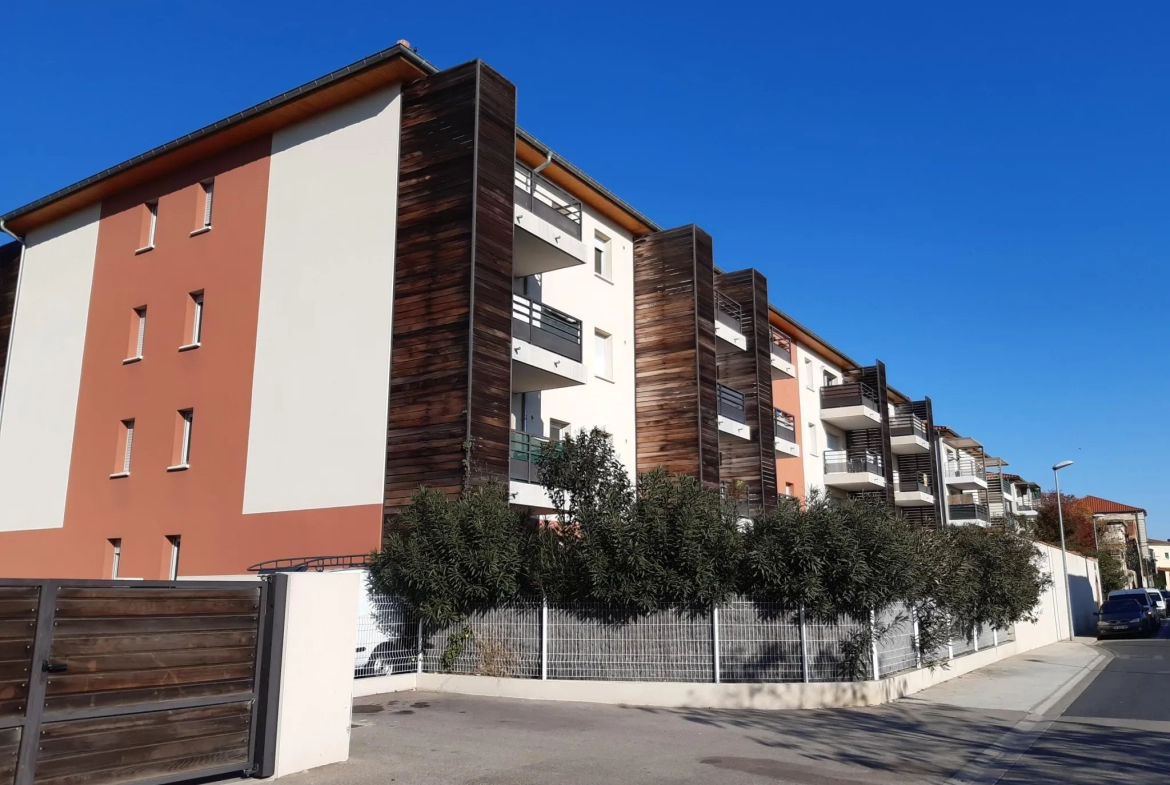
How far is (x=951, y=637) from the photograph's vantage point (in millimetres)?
15719

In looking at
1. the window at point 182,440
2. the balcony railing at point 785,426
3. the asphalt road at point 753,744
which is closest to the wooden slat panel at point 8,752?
the asphalt road at point 753,744

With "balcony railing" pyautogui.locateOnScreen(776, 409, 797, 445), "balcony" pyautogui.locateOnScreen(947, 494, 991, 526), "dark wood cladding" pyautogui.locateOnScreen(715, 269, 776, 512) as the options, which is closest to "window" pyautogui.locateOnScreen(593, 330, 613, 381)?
"dark wood cladding" pyautogui.locateOnScreen(715, 269, 776, 512)

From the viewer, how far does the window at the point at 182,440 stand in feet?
65.6

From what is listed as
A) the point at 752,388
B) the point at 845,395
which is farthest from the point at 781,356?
the point at 752,388

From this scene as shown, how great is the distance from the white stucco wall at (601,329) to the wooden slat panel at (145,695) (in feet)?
43.3

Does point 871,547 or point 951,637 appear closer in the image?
point 871,547

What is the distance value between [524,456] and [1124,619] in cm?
2754

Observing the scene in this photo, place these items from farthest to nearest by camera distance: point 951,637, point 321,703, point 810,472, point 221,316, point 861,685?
point 810,472 → point 221,316 → point 951,637 → point 861,685 → point 321,703

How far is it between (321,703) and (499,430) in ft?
29.5

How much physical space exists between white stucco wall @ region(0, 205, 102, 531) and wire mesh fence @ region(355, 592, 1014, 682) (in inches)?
483

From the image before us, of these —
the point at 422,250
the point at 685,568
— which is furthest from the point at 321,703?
the point at 422,250

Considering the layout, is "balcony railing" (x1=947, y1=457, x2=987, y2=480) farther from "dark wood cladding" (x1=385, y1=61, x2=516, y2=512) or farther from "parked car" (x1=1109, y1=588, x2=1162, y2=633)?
"dark wood cladding" (x1=385, y1=61, x2=516, y2=512)

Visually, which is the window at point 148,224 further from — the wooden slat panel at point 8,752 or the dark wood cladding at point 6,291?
the wooden slat panel at point 8,752

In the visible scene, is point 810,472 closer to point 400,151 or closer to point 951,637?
point 951,637
